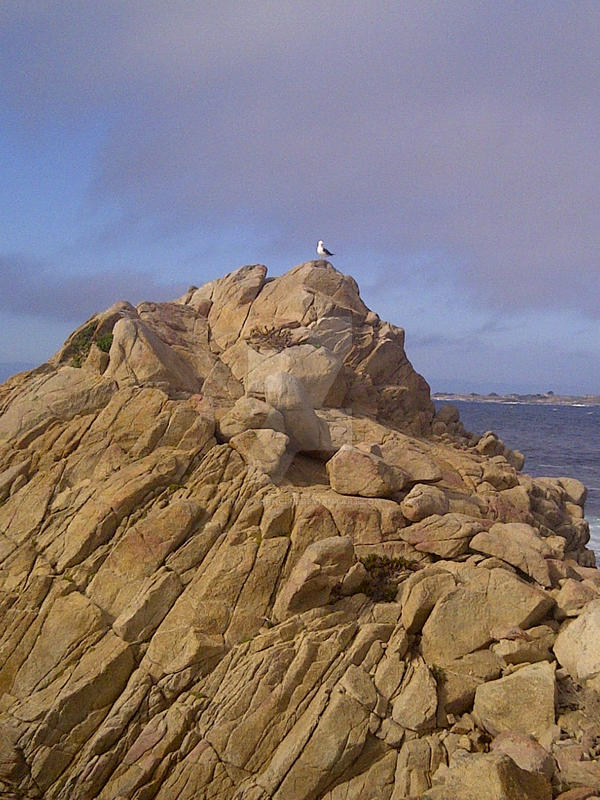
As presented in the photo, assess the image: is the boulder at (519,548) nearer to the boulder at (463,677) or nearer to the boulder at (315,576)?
the boulder at (463,677)

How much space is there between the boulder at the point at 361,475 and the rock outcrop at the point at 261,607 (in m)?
0.06

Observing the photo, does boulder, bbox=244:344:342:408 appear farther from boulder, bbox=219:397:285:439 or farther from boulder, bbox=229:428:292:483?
boulder, bbox=229:428:292:483

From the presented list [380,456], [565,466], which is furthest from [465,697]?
[565,466]

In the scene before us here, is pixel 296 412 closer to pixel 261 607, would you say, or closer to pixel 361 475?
pixel 361 475

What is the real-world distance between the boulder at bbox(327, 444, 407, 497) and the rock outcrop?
0.06 meters

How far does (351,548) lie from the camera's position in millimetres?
16453

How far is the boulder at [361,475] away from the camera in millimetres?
18844

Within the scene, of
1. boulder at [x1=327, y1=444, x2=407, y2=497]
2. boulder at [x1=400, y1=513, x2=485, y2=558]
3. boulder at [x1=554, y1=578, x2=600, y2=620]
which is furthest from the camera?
boulder at [x1=327, y1=444, x2=407, y2=497]

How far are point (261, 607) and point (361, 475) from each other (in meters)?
4.94

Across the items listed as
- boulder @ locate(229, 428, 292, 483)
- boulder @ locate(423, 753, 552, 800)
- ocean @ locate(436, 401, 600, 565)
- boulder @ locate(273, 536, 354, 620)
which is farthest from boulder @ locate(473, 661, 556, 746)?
ocean @ locate(436, 401, 600, 565)

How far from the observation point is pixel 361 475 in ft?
62.1

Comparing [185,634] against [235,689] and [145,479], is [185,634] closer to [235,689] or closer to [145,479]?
[235,689]

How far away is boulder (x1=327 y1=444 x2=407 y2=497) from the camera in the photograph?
18.8m

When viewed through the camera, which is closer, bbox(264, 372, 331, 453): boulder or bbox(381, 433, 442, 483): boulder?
bbox(381, 433, 442, 483): boulder
